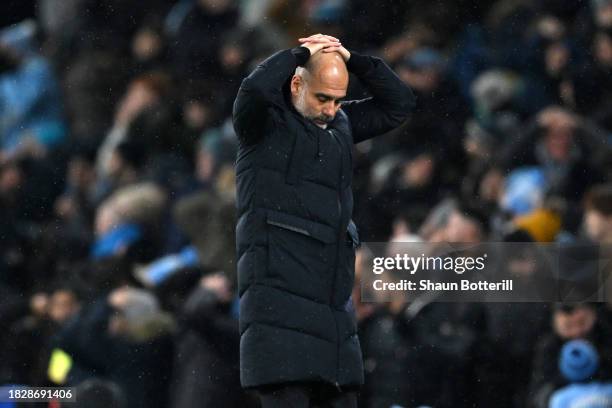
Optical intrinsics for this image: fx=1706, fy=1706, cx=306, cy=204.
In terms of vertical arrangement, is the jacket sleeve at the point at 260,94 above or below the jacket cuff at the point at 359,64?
below

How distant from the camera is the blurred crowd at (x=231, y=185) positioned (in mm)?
7824

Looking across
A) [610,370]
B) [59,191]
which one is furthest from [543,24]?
[59,191]

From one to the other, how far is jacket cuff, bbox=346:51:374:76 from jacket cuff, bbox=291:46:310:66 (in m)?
0.24

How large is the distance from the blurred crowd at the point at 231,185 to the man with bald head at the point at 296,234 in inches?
81.1

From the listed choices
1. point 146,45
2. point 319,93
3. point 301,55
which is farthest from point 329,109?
point 146,45

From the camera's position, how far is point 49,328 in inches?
353

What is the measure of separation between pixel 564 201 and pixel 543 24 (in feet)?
4.27

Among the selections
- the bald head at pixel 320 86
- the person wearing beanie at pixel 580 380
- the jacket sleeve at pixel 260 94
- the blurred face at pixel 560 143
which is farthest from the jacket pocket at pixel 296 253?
the blurred face at pixel 560 143

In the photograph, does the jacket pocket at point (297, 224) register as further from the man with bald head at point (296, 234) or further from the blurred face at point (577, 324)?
the blurred face at point (577, 324)

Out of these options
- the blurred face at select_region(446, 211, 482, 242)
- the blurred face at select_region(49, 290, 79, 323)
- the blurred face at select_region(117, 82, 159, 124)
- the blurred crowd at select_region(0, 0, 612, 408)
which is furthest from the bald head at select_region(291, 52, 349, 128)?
the blurred face at select_region(117, 82, 159, 124)

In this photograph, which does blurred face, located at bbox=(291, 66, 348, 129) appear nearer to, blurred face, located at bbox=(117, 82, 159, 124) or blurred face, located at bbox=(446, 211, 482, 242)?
blurred face, located at bbox=(446, 211, 482, 242)

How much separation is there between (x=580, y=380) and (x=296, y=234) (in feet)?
8.15

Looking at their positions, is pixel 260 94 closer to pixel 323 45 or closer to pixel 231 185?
pixel 323 45

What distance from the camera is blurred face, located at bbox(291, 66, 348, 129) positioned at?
5.52m
